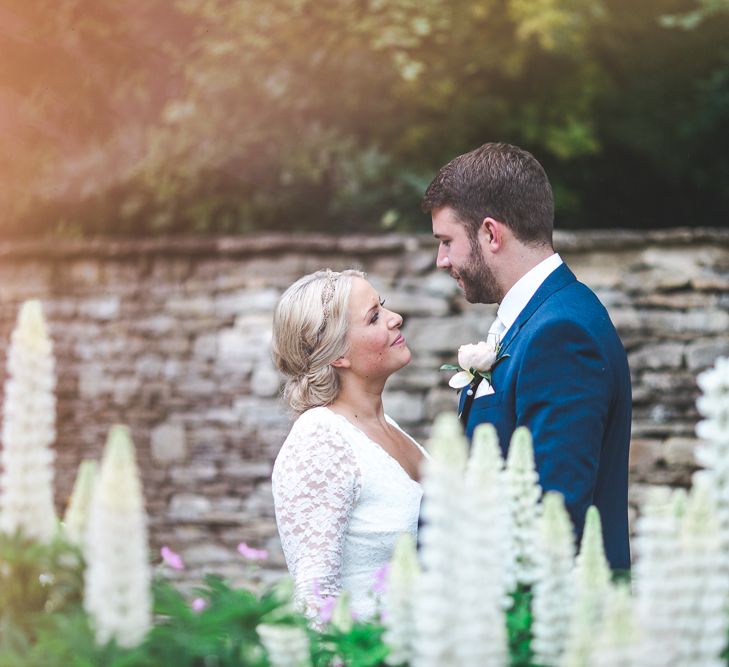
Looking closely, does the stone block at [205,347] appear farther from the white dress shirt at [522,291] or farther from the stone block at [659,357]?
the white dress shirt at [522,291]

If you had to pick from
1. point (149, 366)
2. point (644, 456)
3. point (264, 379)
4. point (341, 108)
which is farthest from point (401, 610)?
point (341, 108)

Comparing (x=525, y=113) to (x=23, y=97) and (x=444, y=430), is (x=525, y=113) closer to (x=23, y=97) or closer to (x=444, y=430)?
(x=23, y=97)

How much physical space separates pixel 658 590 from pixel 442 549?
27 cm

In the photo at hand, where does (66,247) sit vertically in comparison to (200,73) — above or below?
below

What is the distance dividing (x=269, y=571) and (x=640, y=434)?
270 centimetres

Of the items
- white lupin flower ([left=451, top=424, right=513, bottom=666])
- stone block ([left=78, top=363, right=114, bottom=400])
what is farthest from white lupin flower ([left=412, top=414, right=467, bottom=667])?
stone block ([left=78, top=363, right=114, bottom=400])

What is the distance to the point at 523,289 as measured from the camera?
11.4 ft

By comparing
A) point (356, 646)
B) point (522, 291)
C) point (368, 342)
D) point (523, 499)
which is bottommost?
point (356, 646)

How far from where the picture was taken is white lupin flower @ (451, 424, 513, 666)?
1.31m

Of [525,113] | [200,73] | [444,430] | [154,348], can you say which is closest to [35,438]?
[444,430]

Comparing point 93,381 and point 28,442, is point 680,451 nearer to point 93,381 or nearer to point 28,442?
point 93,381

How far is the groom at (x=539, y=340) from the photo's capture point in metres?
3.01

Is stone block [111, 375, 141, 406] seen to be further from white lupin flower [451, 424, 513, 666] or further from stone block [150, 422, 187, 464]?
white lupin flower [451, 424, 513, 666]

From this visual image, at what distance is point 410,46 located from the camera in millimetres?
8180
